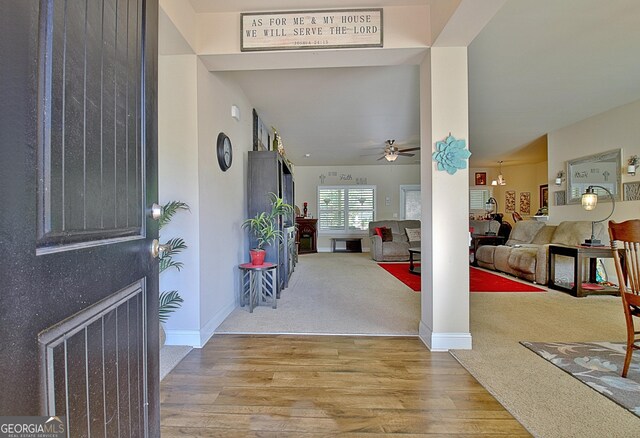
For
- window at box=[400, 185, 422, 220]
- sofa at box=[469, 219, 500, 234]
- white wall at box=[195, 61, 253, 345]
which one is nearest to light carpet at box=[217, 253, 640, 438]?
white wall at box=[195, 61, 253, 345]

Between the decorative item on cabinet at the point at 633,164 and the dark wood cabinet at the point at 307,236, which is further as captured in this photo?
the dark wood cabinet at the point at 307,236

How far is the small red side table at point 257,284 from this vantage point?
3.21 meters

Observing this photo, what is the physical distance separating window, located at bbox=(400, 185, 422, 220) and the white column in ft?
21.5

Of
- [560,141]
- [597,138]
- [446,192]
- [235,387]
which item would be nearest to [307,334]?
[235,387]

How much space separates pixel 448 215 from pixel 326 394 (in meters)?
1.52

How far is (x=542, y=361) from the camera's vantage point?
209cm

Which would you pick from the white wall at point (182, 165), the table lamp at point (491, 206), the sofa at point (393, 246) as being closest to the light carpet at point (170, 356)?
the white wall at point (182, 165)

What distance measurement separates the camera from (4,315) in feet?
1.56

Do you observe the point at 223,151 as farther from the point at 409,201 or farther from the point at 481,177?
the point at 481,177

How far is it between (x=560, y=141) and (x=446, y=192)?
4825 millimetres

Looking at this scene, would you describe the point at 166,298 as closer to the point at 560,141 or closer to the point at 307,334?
the point at 307,334

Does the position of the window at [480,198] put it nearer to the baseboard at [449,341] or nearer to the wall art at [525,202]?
the wall art at [525,202]

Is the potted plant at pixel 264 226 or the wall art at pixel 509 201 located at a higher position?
the wall art at pixel 509 201

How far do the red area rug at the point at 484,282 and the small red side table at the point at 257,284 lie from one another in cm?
203
